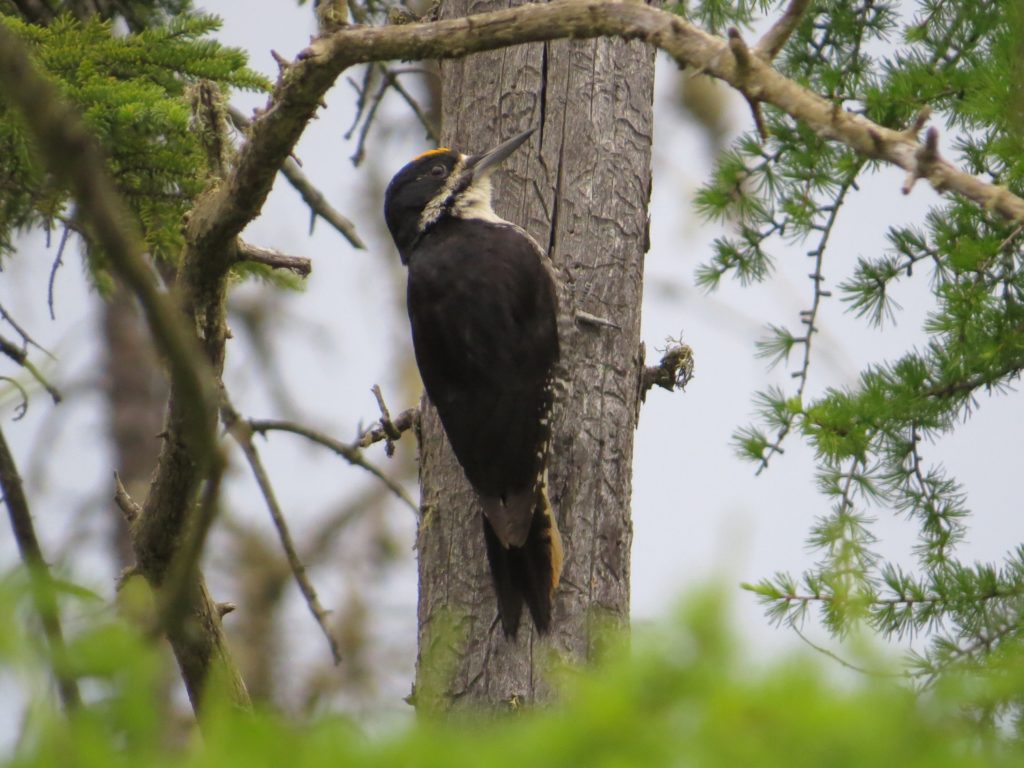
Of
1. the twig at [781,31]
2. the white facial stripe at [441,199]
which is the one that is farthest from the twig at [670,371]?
the twig at [781,31]

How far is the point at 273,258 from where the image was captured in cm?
334

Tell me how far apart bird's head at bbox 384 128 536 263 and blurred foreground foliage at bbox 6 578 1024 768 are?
119 inches

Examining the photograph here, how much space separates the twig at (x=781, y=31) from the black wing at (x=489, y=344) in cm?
154

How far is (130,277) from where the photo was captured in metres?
1.47

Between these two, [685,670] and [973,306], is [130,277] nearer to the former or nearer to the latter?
[685,670]

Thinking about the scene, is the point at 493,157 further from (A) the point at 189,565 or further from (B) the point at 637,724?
(B) the point at 637,724

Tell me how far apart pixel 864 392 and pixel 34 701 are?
A: 317 centimetres

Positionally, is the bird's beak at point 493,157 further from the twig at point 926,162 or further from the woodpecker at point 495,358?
the twig at point 926,162

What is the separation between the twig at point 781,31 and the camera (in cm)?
245

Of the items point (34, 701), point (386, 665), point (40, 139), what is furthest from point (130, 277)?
point (386, 665)

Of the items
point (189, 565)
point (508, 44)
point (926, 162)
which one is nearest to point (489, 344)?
point (508, 44)

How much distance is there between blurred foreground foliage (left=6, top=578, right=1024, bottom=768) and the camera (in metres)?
1.11

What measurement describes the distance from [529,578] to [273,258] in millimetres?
1162

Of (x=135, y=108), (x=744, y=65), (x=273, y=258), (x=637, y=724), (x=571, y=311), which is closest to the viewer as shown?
(x=637, y=724)
